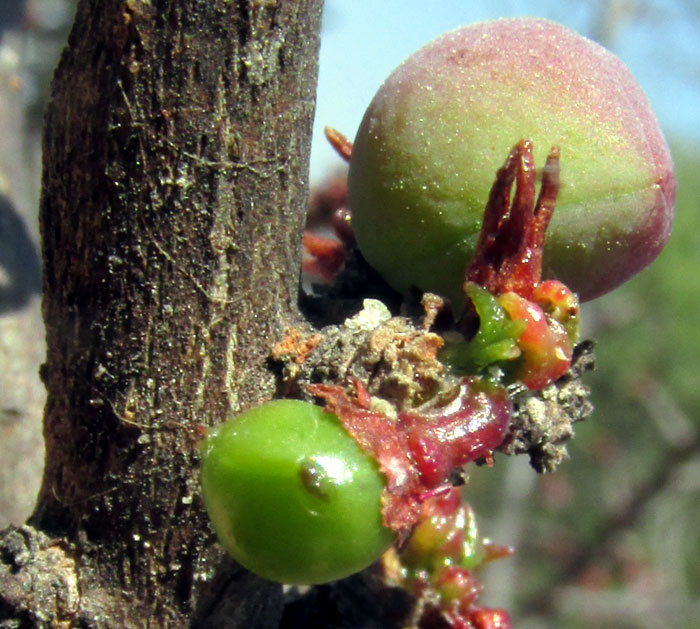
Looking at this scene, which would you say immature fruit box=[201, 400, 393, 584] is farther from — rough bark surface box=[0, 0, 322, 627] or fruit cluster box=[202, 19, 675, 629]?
rough bark surface box=[0, 0, 322, 627]

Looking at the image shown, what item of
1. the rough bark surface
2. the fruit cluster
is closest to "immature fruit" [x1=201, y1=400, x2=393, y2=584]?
the fruit cluster

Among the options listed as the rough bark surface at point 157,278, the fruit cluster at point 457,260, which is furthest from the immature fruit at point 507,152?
the rough bark surface at point 157,278

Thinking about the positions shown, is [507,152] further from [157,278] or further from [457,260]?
[157,278]

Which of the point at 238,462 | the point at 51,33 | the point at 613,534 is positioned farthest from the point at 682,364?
the point at 238,462

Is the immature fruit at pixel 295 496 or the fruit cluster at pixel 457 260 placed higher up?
the fruit cluster at pixel 457 260

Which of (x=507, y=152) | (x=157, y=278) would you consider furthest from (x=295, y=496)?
(x=507, y=152)

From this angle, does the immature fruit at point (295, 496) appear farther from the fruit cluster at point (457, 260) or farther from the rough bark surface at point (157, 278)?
the rough bark surface at point (157, 278)
